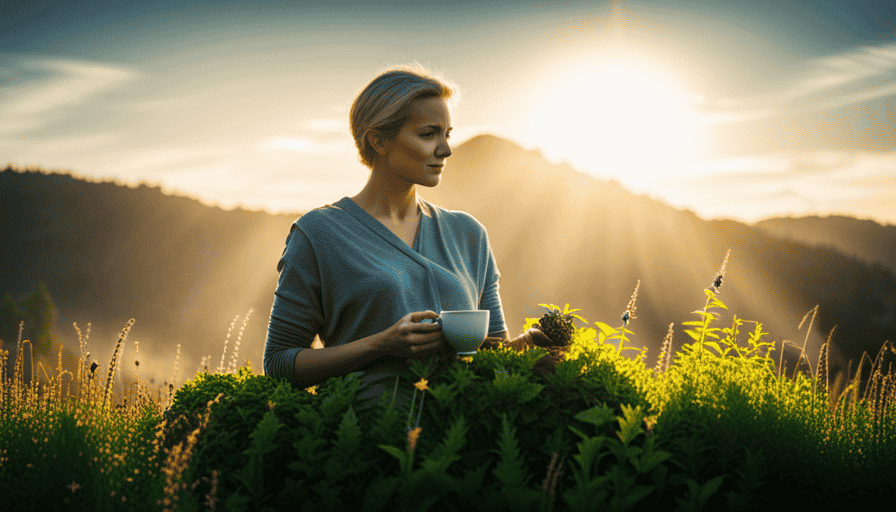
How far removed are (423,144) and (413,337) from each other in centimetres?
110

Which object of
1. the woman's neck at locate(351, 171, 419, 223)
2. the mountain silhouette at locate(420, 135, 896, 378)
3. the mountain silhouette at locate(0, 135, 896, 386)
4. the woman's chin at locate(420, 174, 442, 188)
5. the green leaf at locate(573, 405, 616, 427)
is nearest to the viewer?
the green leaf at locate(573, 405, 616, 427)

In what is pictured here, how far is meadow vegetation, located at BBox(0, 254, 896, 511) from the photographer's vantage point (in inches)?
68.7

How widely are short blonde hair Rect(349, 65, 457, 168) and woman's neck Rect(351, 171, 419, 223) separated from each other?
0.55 feet

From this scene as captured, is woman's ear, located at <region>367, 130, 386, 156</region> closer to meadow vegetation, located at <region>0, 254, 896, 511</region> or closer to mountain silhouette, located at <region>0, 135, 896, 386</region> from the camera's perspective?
meadow vegetation, located at <region>0, 254, 896, 511</region>

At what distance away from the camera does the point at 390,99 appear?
2.75 metres

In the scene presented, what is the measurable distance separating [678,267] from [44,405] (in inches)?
672

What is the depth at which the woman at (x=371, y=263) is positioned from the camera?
2678 mm

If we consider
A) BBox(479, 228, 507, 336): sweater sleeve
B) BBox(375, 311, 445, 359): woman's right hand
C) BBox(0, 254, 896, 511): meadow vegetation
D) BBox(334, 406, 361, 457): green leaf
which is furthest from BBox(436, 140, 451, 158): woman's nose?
BBox(334, 406, 361, 457): green leaf

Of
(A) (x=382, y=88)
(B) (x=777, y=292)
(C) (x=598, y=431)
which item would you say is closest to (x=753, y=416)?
(C) (x=598, y=431)

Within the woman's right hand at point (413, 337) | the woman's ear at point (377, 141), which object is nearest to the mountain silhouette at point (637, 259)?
the woman's ear at point (377, 141)

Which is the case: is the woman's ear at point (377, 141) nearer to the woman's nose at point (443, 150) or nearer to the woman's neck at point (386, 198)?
the woman's neck at point (386, 198)

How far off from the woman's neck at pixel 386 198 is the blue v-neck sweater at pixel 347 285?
108mm

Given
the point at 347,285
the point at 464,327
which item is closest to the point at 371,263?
the point at 347,285

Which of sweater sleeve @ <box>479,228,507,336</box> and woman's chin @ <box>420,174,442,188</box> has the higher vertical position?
woman's chin @ <box>420,174,442,188</box>
